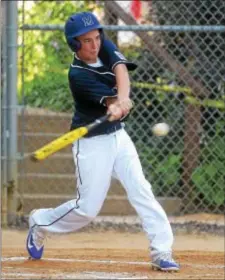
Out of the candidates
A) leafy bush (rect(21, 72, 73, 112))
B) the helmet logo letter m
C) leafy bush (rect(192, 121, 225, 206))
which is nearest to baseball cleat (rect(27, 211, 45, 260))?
the helmet logo letter m

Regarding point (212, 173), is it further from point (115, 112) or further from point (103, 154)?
point (115, 112)

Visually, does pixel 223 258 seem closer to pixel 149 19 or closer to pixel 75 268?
pixel 75 268

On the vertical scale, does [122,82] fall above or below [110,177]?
above

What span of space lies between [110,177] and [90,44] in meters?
0.88

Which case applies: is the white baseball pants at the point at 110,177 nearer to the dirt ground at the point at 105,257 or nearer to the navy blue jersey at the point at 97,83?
the navy blue jersey at the point at 97,83

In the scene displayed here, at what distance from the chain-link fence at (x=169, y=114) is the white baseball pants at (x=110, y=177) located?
9.39 ft

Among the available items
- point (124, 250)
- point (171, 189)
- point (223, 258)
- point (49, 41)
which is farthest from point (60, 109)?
point (223, 258)

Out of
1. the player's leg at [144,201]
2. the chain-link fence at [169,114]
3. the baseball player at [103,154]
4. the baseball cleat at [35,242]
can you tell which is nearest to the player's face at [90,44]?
the baseball player at [103,154]

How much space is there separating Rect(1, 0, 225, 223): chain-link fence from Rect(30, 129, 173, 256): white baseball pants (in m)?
2.86

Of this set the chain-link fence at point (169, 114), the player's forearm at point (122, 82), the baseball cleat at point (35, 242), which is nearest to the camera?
the player's forearm at point (122, 82)

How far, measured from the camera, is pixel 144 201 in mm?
5742

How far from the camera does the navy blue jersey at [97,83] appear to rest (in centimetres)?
566

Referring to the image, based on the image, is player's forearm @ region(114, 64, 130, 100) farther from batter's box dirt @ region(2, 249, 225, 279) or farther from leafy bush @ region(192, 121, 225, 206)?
leafy bush @ region(192, 121, 225, 206)

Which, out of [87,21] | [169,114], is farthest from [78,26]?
[169,114]
